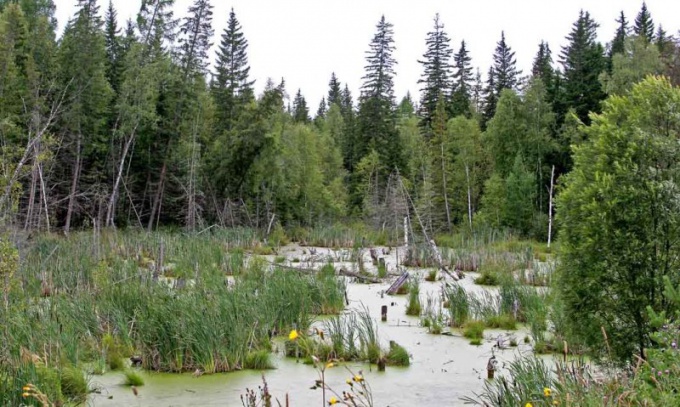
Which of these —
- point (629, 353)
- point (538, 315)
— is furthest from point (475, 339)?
point (629, 353)

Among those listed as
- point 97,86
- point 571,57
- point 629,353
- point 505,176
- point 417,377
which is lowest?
point 417,377

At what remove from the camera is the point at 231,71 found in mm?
34156

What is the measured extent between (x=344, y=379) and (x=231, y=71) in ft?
96.4

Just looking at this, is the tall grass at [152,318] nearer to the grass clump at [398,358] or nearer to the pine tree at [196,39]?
the grass clump at [398,358]

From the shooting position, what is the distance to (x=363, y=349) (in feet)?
25.6

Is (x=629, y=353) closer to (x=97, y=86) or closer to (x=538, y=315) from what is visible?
(x=538, y=315)

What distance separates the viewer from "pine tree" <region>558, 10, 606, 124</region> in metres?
33.4

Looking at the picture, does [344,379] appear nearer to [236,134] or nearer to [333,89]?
[236,134]

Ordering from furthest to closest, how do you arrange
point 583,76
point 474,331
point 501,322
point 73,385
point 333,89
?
1. point 333,89
2. point 583,76
3. point 501,322
4. point 474,331
5. point 73,385

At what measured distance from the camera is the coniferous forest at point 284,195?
19.6 feet

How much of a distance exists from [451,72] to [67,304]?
125 feet

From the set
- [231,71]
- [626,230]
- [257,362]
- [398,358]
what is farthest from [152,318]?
[231,71]

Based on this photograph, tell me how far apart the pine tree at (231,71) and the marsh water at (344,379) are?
82.1 ft

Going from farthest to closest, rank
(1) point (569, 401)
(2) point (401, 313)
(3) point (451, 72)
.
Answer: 1. (3) point (451, 72)
2. (2) point (401, 313)
3. (1) point (569, 401)
